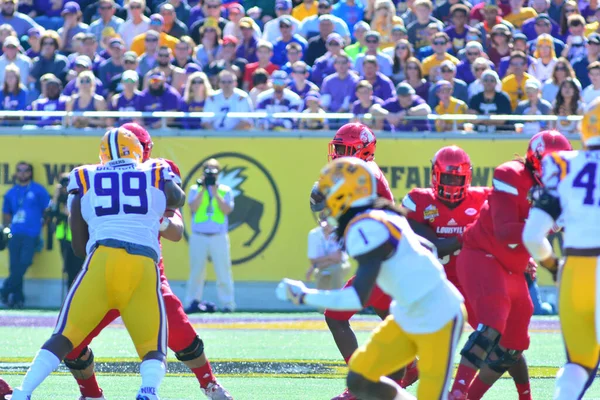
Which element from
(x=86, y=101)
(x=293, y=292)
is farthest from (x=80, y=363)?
(x=86, y=101)

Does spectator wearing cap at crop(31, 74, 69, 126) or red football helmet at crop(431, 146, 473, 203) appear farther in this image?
spectator wearing cap at crop(31, 74, 69, 126)

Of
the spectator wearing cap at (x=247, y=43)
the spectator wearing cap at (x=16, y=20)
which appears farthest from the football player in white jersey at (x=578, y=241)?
the spectator wearing cap at (x=16, y=20)

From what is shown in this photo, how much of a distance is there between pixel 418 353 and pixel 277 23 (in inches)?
411

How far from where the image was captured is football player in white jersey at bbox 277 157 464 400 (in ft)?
17.7

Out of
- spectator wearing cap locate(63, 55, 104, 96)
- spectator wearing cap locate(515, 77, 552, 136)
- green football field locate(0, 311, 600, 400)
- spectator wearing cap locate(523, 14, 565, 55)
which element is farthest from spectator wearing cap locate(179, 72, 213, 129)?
spectator wearing cap locate(523, 14, 565, 55)

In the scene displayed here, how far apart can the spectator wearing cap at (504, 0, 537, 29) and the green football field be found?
4597 millimetres

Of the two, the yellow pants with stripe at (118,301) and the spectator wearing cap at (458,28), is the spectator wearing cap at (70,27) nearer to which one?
the spectator wearing cap at (458,28)

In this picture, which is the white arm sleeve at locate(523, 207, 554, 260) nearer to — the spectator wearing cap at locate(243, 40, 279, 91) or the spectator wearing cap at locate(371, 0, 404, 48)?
the spectator wearing cap at locate(243, 40, 279, 91)

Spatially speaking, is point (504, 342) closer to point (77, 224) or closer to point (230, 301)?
point (77, 224)

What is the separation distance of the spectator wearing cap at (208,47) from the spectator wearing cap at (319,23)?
1.23m

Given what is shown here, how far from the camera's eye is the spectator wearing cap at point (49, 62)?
15.3 metres

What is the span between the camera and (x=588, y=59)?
47.2 feet

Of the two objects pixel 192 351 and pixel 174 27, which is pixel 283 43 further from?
pixel 192 351

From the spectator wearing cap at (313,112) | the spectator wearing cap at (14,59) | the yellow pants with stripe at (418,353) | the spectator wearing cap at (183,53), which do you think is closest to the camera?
the yellow pants with stripe at (418,353)
